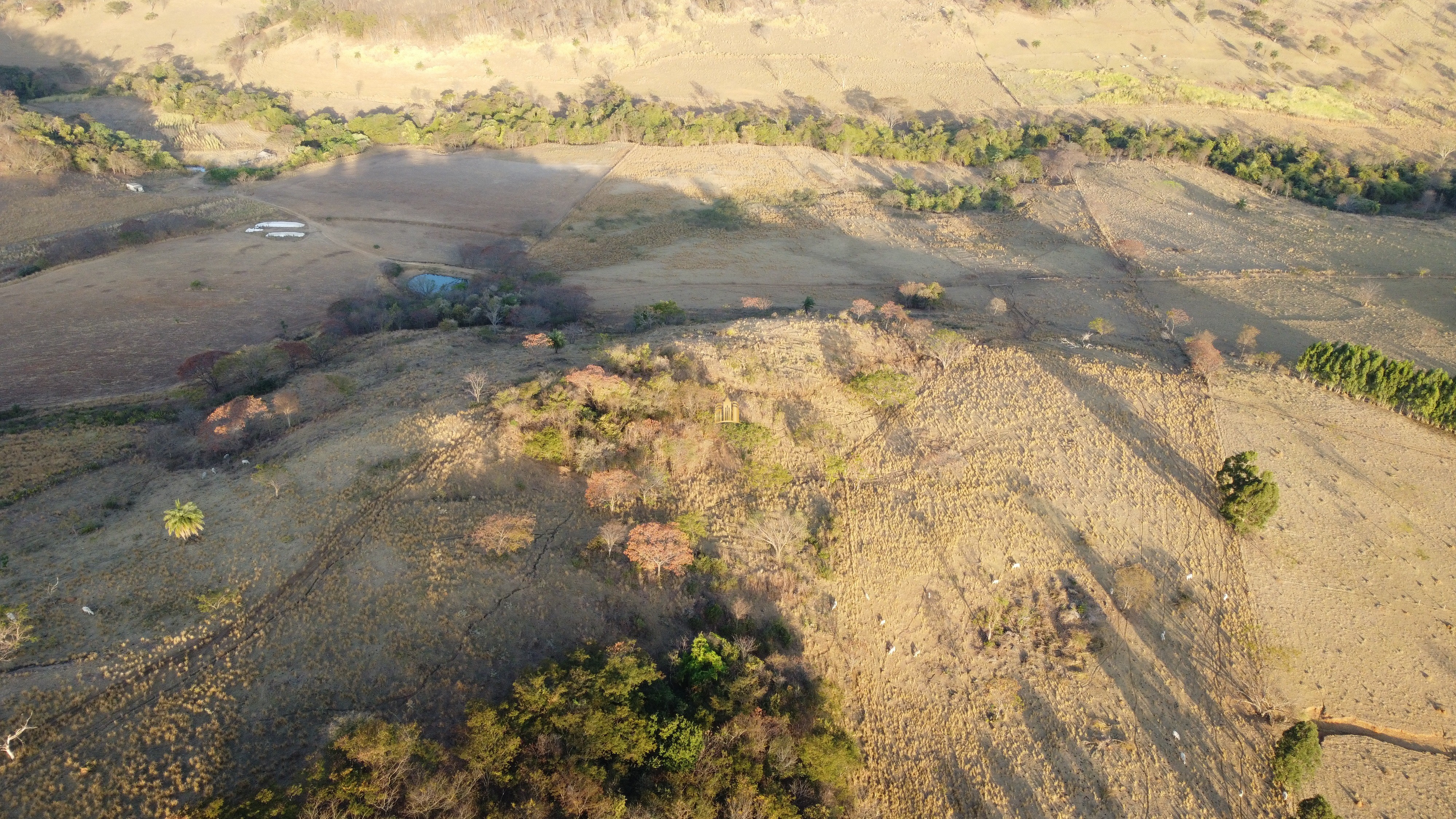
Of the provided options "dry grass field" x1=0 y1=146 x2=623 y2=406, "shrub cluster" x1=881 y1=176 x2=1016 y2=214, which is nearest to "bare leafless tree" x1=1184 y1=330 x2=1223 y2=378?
"shrub cluster" x1=881 y1=176 x2=1016 y2=214

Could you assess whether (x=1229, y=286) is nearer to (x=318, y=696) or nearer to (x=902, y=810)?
(x=902, y=810)

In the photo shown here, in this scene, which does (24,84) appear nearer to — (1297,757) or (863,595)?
(863,595)

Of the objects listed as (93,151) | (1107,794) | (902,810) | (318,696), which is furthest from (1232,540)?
(93,151)

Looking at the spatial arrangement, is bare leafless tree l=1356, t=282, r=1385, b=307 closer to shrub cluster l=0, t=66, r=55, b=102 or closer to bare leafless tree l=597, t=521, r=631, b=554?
bare leafless tree l=597, t=521, r=631, b=554

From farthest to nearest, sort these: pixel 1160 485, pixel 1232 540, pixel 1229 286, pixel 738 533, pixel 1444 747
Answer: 1. pixel 1229 286
2. pixel 1160 485
3. pixel 1232 540
4. pixel 738 533
5. pixel 1444 747

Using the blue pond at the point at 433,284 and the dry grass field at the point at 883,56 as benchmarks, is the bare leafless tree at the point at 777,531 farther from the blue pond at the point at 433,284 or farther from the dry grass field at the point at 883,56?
the dry grass field at the point at 883,56

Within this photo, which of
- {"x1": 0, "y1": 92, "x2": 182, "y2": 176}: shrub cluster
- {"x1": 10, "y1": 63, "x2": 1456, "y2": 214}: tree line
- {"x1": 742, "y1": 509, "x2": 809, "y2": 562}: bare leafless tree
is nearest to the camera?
{"x1": 742, "y1": 509, "x2": 809, "y2": 562}: bare leafless tree

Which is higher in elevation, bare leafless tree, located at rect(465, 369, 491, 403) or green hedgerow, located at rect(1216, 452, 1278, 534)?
bare leafless tree, located at rect(465, 369, 491, 403)
